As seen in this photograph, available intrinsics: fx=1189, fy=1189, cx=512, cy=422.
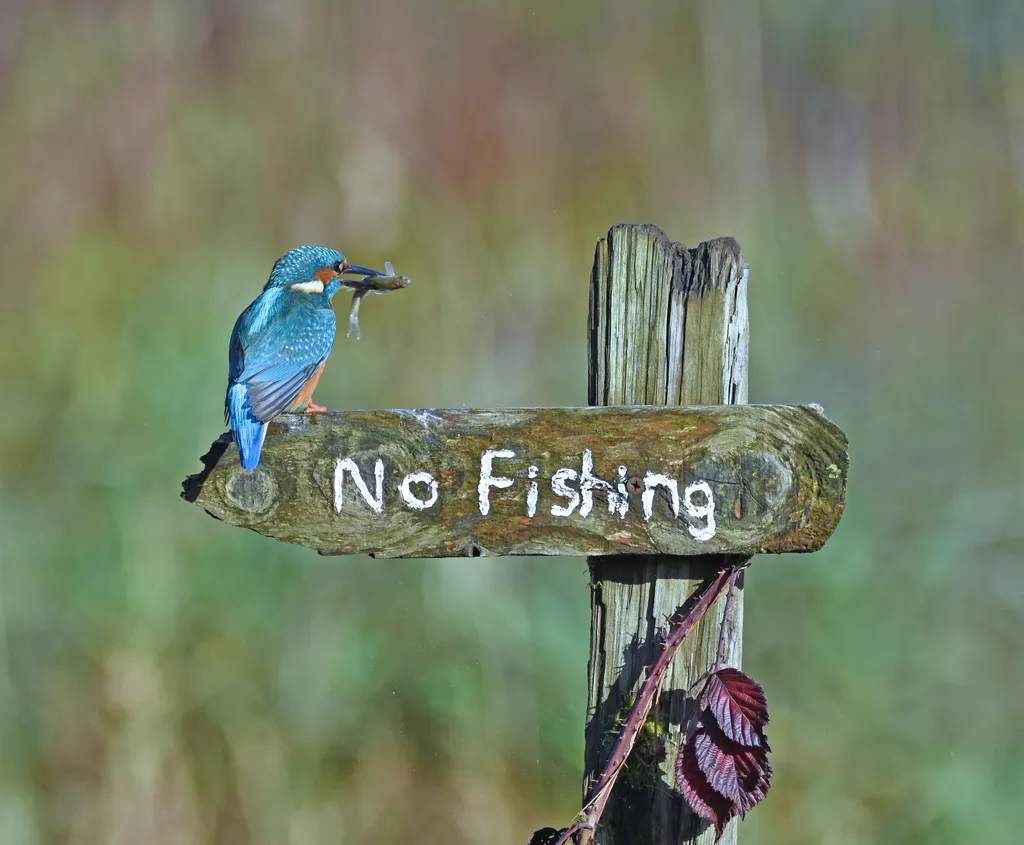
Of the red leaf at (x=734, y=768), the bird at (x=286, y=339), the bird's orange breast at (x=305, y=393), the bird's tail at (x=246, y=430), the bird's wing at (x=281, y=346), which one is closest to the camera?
the red leaf at (x=734, y=768)

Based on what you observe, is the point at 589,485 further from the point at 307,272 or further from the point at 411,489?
the point at 307,272

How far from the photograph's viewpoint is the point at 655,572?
1.80 m

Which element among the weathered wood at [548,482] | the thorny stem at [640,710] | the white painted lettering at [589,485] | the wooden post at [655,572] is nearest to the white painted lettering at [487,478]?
the weathered wood at [548,482]

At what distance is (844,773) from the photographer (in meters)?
2.87

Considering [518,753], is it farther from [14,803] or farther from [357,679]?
[14,803]

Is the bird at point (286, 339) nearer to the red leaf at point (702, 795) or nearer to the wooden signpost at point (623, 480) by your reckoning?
the wooden signpost at point (623, 480)

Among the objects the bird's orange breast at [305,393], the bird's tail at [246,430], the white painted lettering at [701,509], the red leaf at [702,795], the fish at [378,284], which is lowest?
the red leaf at [702,795]

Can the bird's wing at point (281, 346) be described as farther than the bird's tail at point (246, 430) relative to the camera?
Yes

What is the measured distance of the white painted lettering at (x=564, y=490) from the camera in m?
1.72

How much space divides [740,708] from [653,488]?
0.33 m

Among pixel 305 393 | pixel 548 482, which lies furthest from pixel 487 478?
pixel 305 393

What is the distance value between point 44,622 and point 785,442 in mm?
2194

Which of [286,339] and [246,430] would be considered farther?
[286,339]

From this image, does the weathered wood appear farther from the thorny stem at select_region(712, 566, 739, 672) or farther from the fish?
the fish
